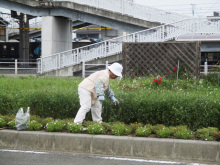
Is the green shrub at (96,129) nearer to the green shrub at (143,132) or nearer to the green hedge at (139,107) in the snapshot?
the green shrub at (143,132)

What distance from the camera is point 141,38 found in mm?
23359

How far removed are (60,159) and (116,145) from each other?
105 cm

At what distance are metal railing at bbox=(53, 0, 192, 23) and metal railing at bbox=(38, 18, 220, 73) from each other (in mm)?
1015

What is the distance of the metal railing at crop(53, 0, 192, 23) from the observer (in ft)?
81.7

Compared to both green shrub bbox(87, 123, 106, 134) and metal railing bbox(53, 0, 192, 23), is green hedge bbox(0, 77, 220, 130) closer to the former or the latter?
green shrub bbox(87, 123, 106, 134)

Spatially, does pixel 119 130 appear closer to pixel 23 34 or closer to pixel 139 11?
pixel 139 11

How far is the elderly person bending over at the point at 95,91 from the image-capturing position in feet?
23.4

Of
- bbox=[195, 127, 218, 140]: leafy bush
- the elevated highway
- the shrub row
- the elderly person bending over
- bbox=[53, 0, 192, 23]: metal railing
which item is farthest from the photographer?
the elevated highway

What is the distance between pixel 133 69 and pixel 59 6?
13649 millimetres

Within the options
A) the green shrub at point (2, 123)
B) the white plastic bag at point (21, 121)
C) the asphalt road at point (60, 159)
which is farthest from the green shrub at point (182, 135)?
the green shrub at point (2, 123)

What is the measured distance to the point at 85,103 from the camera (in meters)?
7.32

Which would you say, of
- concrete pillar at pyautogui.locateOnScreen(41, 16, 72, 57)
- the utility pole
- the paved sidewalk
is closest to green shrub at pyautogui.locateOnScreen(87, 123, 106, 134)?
the paved sidewalk

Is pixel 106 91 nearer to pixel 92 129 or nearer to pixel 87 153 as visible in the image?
pixel 92 129

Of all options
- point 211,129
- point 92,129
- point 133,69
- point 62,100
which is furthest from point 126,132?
point 133,69
